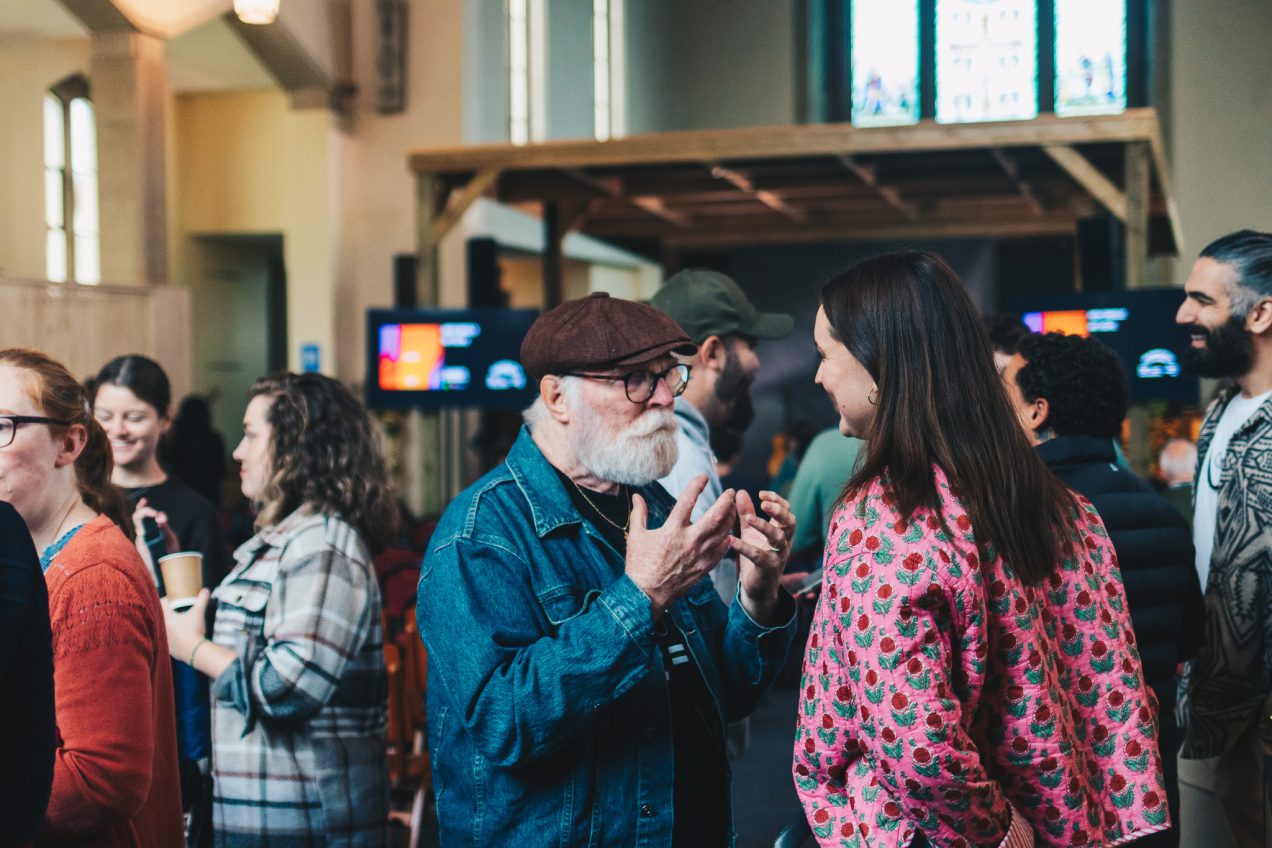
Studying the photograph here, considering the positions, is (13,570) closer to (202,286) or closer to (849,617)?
(849,617)

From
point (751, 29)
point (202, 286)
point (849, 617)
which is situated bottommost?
point (849, 617)

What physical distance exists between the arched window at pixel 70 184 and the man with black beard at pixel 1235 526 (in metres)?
9.11

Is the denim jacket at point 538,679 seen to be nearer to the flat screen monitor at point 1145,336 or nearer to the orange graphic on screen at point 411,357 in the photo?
the flat screen monitor at point 1145,336

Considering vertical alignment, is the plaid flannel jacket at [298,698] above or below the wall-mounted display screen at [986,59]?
below

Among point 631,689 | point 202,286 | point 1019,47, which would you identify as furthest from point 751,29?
point 631,689

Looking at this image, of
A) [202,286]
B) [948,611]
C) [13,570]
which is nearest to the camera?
[13,570]

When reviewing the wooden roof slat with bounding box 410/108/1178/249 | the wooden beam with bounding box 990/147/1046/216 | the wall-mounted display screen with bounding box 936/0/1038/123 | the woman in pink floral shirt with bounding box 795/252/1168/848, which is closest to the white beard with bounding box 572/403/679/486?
the woman in pink floral shirt with bounding box 795/252/1168/848

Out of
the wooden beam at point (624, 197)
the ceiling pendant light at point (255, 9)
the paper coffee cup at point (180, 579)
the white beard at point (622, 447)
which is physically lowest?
the paper coffee cup at point (180, 579)

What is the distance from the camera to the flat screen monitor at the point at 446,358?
865cm

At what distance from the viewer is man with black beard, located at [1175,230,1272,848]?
3.05m

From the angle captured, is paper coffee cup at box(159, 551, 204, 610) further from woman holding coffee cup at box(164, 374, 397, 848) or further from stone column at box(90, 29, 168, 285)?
stone column at box(90, 29, 168, 285)

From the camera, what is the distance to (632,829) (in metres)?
2.02

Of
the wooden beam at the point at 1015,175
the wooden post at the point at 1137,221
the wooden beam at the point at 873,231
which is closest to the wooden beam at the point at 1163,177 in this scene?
the wooden post at the point at 1137,221

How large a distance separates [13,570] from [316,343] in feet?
34.2
